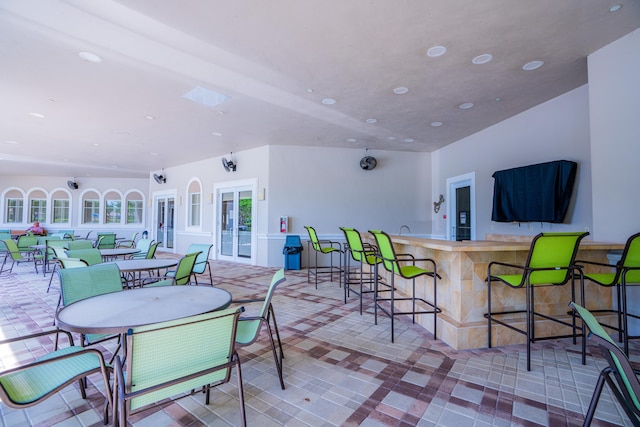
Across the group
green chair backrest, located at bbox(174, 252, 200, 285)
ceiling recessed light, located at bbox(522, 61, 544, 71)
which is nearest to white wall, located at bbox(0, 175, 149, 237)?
green chair backrest, located at bbox(174, 252, 200, 285)

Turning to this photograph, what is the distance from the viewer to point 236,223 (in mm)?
8133

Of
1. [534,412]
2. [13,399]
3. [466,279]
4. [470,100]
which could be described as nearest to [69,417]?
[13,399]

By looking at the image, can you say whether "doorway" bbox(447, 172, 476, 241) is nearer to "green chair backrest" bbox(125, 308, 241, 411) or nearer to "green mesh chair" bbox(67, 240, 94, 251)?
"green chair backrest" bbox(125, 308, 241, 411)

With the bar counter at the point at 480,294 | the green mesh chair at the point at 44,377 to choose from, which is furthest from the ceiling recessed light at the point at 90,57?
the bar counter at the point at 480,294

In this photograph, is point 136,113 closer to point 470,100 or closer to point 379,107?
point 379,107

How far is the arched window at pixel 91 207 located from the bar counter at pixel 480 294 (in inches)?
571

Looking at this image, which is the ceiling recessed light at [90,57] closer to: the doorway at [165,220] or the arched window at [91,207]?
the doorway at [165,220]

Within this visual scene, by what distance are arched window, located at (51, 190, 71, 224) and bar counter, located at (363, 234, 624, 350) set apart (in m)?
15.1

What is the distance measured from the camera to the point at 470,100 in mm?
4527

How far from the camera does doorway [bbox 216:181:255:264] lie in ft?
25.7

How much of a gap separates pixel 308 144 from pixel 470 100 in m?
3.67

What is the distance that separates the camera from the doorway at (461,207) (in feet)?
20.4

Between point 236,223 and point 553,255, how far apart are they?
7087 mm

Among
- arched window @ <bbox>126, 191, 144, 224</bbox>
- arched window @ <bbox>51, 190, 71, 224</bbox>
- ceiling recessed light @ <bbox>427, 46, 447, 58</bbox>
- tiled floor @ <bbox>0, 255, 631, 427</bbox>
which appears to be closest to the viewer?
tiled floor @ <bbox>0, 255, 631, 427</bbox>
